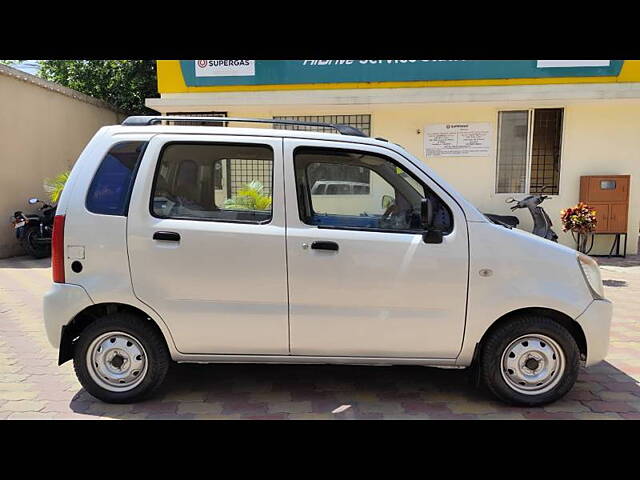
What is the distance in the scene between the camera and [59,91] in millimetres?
11211

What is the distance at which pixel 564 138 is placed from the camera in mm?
9375

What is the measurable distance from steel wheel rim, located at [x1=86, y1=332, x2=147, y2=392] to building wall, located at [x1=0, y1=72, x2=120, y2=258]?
792 cm

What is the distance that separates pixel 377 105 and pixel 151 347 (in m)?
7.08

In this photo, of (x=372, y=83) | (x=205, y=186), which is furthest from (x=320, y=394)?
(x=372, y=83)

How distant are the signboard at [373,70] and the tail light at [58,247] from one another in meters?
6.92

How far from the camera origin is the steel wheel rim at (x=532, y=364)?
11.1 ft

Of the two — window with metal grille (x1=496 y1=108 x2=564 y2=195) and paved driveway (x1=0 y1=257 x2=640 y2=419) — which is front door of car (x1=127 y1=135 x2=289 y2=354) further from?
window with metal grille (x1=496 y1=108 x2=564 y2=195)

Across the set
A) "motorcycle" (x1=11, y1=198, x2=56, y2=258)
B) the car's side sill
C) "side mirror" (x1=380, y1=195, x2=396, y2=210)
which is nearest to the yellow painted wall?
"motorcycle" (x1=11, y1=198, x2=56, y2=258)

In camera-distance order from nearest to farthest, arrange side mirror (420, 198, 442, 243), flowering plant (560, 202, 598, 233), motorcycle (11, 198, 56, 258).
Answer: side mirror (420, 198, 442, 243)
flowering plant (560, 202, 598, 233)
motorcycle (11, 198, 56, 258)

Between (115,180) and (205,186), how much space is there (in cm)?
71

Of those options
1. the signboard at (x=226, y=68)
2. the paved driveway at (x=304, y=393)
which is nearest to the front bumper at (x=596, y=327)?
the paved driveway at (x=304, y=393)

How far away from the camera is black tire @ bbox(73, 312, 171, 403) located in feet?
11.1

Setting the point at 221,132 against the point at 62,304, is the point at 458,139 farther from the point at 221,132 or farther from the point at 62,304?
the point at 62,304

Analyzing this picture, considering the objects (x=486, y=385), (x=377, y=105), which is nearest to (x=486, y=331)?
(x=486, y=385)
